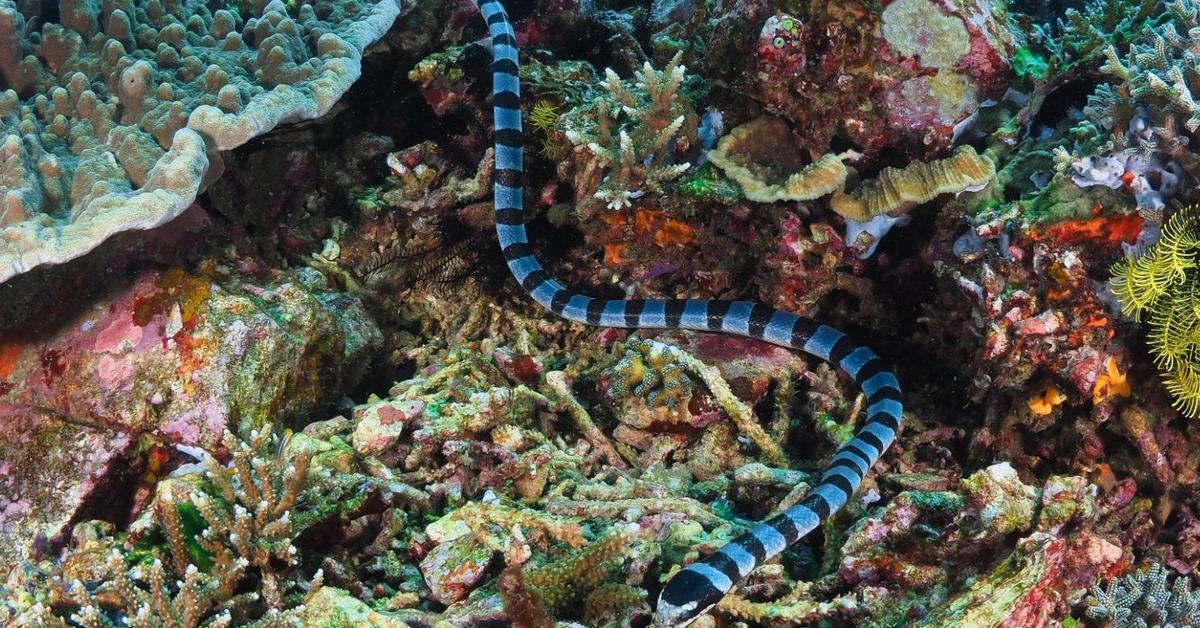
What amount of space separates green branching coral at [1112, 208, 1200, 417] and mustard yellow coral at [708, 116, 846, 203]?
1.10 m

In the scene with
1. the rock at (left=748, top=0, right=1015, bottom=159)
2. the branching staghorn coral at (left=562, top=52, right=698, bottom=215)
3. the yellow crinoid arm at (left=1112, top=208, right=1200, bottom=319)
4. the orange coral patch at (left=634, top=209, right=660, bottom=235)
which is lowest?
the orange coral patch at (left=634, top=209, right=660, bottom=235)

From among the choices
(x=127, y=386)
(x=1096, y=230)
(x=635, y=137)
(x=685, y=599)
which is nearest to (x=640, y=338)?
(x=635, y=137)

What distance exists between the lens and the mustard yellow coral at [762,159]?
3119mm

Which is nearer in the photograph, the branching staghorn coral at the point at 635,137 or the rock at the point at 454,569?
the rock at the point at 454,569

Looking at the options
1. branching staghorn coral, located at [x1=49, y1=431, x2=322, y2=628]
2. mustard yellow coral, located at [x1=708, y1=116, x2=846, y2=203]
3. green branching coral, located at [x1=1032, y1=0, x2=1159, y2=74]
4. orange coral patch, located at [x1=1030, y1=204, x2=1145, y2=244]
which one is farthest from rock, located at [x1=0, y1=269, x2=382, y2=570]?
green branching coral, located at [x1=1032, y1=0, x2=1159, y2=74]

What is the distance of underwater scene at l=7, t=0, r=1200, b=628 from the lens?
2.30 meters

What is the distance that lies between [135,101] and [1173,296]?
4044 mm

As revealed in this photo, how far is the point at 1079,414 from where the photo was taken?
3.03 meters

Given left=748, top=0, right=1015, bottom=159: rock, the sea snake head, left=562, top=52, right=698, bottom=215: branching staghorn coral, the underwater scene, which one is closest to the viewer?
the sea snake head

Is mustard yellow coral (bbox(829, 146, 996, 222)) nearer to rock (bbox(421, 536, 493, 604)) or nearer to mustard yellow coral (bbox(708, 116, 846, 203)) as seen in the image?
mustard yellow coral (bbox(708, 116, 846, 203))

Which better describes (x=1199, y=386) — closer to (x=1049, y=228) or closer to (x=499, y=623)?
(x=1049, y=228)

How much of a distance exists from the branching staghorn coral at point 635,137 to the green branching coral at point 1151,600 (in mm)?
2332

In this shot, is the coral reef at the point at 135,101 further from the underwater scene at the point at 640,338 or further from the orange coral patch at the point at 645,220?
the orange coral patch at the point at 645,220

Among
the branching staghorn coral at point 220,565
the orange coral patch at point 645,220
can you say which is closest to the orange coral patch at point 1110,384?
the orange coral patch at point 645,220
